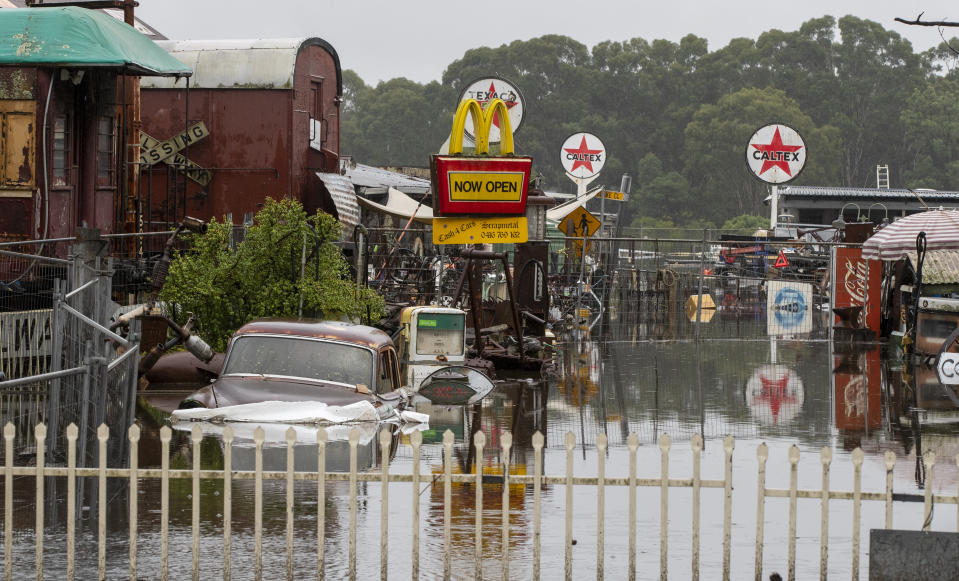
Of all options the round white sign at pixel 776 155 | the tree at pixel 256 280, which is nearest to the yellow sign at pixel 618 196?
the round white sign at pixel 776 155

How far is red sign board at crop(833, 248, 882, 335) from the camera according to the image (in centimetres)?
2683

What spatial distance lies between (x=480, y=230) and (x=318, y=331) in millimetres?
4697

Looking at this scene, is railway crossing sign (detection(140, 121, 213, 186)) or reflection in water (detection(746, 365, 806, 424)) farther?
railway crossing sign (detection(140, 121, 213, 186))

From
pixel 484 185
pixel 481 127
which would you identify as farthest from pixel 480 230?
pixel 481 127

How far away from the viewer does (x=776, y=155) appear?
31516 millimetres

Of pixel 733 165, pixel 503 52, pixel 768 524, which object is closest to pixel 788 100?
pixel 733 165

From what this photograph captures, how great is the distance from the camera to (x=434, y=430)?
570 inches

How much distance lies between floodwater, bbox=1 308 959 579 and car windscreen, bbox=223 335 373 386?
785 millimetres

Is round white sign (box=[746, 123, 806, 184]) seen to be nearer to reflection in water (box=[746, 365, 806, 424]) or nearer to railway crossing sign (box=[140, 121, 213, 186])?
reflection in water (box=[746, 365, 806, 424])

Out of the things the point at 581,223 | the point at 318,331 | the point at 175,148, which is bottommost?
the point at 318,331

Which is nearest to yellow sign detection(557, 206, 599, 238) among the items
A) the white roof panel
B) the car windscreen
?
the white roof panel

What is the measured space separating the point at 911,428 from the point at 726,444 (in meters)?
8.76

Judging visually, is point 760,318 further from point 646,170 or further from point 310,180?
point 646,170

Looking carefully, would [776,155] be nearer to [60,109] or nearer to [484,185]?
[484,185]
